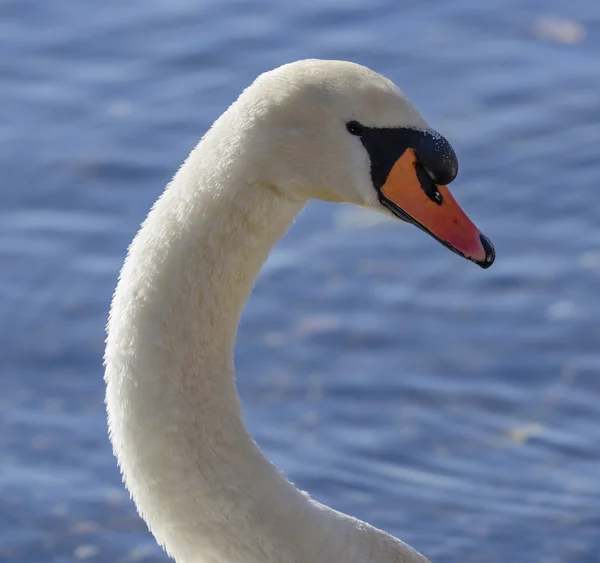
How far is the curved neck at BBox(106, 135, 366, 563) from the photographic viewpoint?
10.9 feet

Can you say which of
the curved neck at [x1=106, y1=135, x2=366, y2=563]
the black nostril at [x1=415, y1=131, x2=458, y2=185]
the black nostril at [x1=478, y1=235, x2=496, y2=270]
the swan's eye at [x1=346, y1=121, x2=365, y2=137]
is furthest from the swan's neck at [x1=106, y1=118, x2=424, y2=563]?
the black nostril at [x1=478, y1=235, x2=496, y2=270]

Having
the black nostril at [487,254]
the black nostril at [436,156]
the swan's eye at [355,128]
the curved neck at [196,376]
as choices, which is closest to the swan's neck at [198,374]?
the curved neck at [196,376]

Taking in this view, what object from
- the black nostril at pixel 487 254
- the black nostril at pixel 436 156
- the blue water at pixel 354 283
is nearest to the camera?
the black nostril at pixel 436 156

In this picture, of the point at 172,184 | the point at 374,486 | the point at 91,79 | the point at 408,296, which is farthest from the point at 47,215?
the point at 172,184

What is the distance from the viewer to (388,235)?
773 centimetres

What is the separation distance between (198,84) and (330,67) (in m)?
5.45

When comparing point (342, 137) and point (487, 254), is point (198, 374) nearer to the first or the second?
point (342, 137)

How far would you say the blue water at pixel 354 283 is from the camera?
20.0ft

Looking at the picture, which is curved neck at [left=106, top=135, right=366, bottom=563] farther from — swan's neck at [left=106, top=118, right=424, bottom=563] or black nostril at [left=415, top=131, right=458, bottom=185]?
black nostril at [left=415, top=131, right=458, bottom=185]

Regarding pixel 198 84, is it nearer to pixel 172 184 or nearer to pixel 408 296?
pixel 408 296

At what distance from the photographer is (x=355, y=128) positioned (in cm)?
340

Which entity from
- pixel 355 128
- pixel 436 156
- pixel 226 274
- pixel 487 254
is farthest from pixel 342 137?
pixel 487 254

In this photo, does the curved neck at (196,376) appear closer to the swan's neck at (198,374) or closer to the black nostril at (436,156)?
the swan's neck at (198,374)

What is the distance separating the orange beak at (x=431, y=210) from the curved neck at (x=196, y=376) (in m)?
0.25
